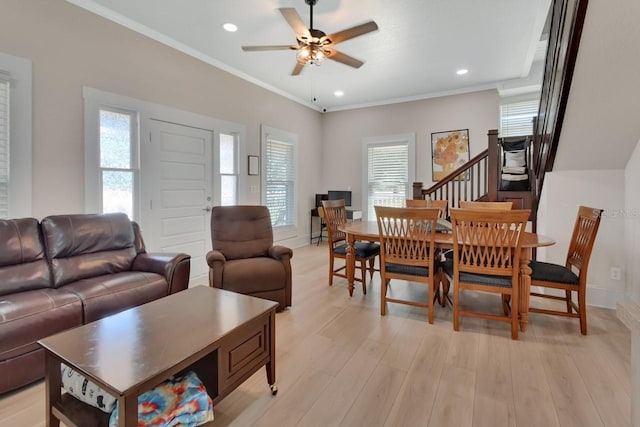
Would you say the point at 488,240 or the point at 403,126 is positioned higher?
the point at 403,126

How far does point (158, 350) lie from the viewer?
1326mm

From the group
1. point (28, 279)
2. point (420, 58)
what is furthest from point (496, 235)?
point (28, 279)

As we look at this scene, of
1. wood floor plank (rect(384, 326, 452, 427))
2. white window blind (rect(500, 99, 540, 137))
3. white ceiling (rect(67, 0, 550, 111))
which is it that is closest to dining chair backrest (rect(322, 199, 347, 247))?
wood floor plank (rect(384, 326, 452, 427))

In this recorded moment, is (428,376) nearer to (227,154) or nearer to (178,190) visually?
(178,190)

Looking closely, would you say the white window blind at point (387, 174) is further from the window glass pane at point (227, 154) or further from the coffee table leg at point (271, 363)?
the coffee table leg at point (271, 363)

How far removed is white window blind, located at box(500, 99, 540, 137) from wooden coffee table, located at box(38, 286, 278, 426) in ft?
16.9

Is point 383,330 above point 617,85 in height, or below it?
below

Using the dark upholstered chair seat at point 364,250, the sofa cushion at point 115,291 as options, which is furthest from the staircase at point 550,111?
the sofa cushion at point 115,291

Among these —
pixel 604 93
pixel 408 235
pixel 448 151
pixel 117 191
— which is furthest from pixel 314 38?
pixel 448 151

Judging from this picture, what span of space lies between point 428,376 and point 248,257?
1977mm

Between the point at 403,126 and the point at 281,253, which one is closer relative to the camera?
the point at 281,253

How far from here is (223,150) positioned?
181 inches

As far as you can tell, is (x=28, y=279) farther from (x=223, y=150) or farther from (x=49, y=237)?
(x=223, y=150)

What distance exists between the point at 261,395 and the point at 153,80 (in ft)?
11.7
